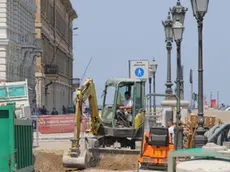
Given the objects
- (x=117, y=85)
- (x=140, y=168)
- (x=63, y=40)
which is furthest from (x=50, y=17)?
(x=140, y=168)

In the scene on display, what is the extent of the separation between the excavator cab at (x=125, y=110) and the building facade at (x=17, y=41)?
2132cm

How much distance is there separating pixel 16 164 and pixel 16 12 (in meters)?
41.1

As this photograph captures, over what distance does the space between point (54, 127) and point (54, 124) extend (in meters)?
0.16

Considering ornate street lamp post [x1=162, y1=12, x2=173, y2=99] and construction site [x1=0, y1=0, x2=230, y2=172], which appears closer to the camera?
construction site [x1=0, y1=0, x2=230, y2=172]

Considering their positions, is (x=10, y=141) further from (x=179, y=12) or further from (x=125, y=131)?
(x=125, y=131)

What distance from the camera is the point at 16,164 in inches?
538

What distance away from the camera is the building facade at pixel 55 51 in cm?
6819

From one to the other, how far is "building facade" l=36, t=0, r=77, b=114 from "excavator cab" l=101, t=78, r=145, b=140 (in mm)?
38178

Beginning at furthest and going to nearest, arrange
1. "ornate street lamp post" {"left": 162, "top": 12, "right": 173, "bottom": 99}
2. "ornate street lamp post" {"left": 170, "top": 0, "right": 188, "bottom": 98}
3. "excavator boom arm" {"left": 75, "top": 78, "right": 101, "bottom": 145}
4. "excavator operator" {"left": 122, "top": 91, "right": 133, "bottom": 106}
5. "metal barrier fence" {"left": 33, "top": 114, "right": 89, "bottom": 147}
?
"metal barrier fence" {"left": 33, "top": 114, "right": 89, "bottom": 147} → "excavator operator" {"left": 122, "top": 91, "right": 133, "bottom": 106} → "ornate street lamp post" {"left": 162, "top": 12, "right": 173, "bottom": 99} → "excavator boom arm" {"left": 75, "top": 78, "right": 101, "bottom": 145} → "ornate street lamp post" {"left": 170, "top": 0, "right": 188, "bottom": 98}

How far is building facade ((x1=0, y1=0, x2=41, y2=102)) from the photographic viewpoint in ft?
160

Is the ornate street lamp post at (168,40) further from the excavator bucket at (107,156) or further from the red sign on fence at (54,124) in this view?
the red sign on fence at (54,124)

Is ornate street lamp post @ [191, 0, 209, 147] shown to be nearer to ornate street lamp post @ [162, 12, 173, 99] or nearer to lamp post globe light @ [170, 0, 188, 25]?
lamp post globe light @ [170, 0, 188, 25]

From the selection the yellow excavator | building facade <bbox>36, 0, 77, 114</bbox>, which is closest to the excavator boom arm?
the yellow excavator

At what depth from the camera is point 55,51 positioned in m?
83.9
